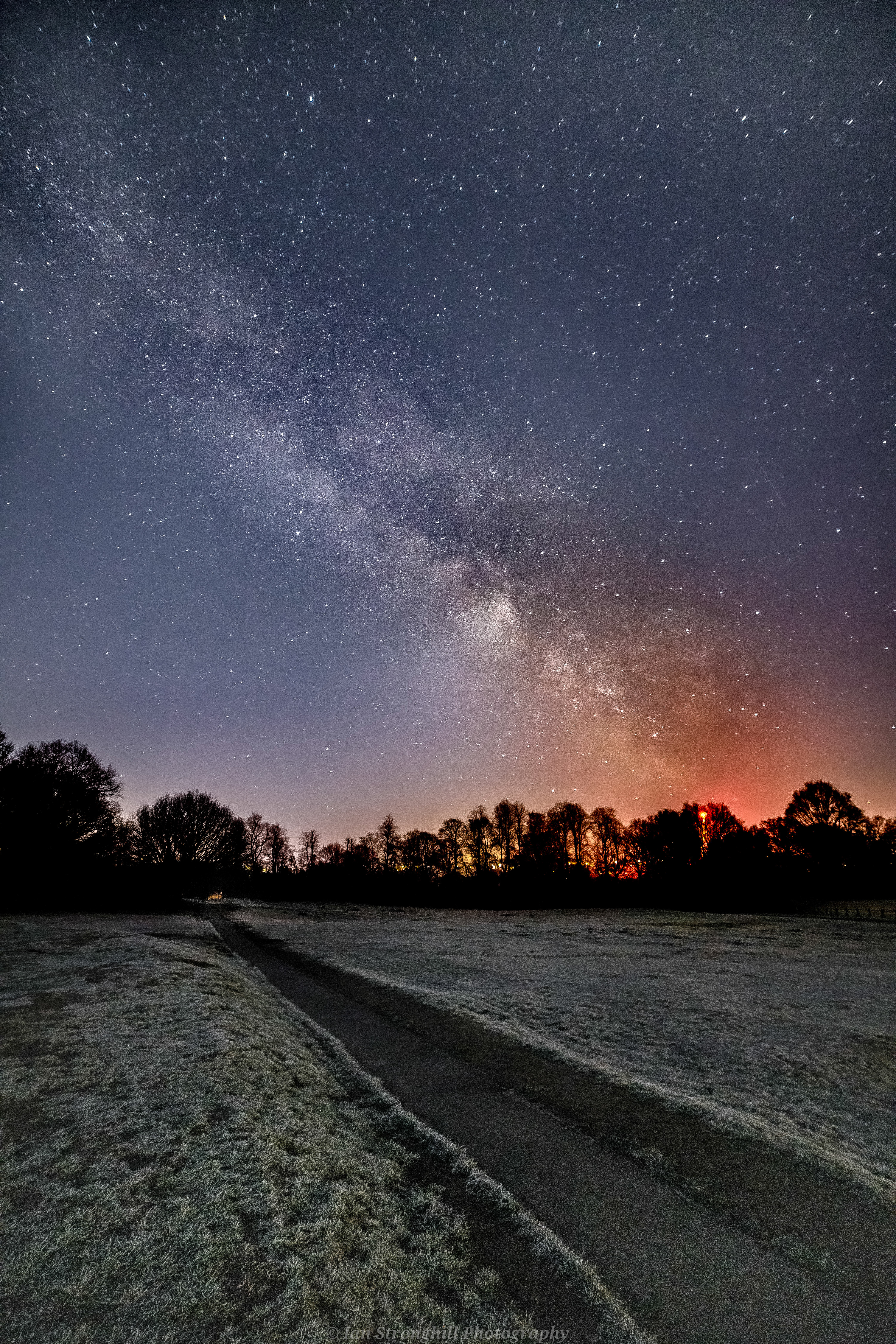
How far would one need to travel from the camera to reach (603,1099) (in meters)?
8.86

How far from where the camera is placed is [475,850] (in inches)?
3661

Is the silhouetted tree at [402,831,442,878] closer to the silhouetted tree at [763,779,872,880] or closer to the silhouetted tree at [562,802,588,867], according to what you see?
the silhouetted tree at [562,802,588,867]

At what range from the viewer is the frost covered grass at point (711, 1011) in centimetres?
843

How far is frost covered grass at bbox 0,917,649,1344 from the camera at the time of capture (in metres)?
4.40

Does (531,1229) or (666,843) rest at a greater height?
(666,843)

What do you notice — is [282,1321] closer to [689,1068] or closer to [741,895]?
[689,1068]

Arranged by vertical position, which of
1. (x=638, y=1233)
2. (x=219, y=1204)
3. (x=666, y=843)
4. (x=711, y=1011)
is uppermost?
(x=666, y=843)

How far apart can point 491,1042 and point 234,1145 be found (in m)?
→ 6.66

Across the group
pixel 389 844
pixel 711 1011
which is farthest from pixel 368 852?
pixel 711 1011

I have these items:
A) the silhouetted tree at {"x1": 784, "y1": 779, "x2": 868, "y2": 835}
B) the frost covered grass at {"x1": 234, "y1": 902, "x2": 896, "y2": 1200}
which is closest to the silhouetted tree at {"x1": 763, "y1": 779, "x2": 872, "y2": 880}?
the silhouetted tree at {"x1": 784, "y1": 779, "x2": 868, "y2": 835}

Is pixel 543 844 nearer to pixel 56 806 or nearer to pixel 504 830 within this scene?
pixel 504 830

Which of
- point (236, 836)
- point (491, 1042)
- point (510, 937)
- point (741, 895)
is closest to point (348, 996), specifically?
point (491, 1042)

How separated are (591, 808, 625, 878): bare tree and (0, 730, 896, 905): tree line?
18 centimetres

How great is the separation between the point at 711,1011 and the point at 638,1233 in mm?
11258
